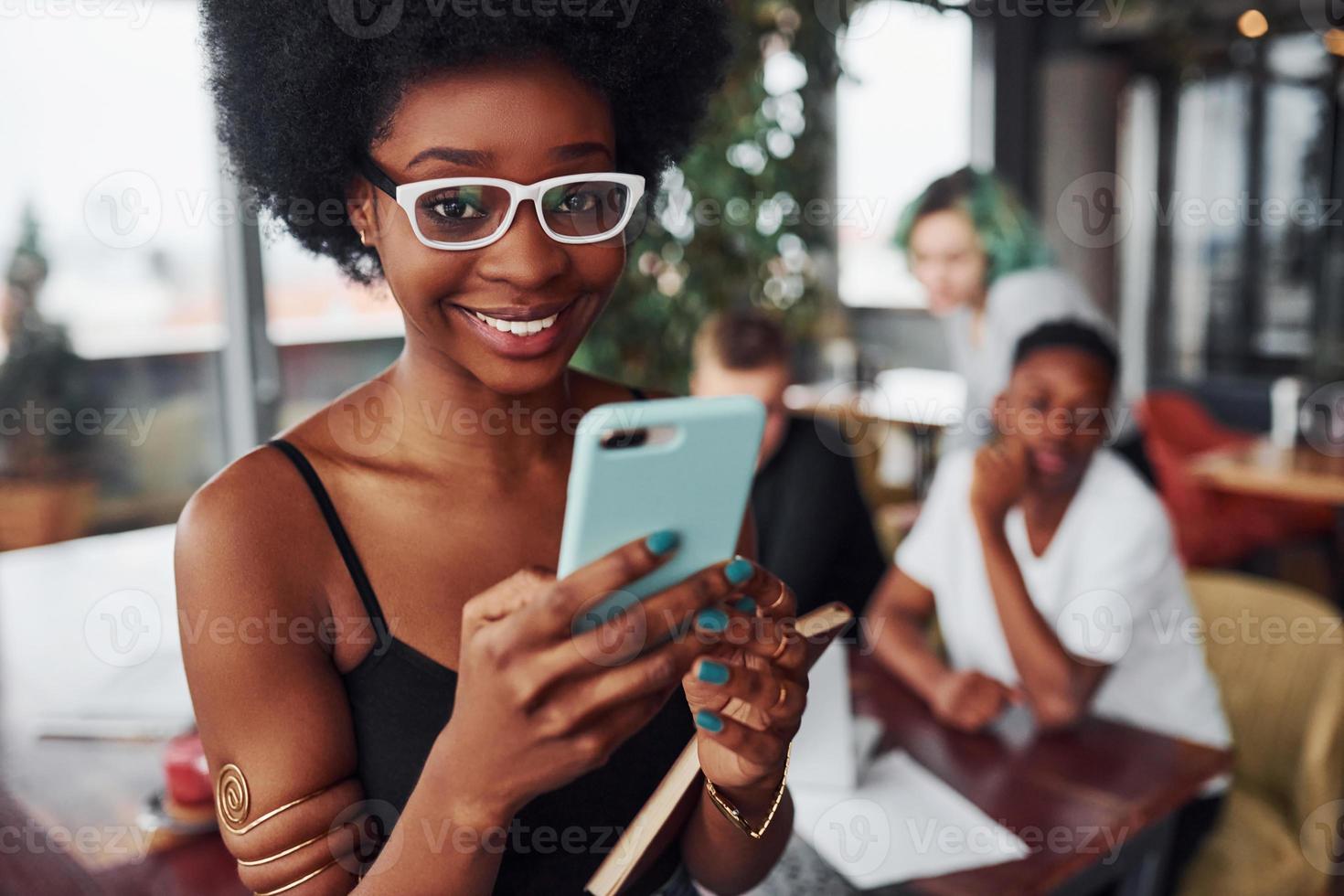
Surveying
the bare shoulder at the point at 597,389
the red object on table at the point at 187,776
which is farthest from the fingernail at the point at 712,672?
the red object on table at the point at 187,776

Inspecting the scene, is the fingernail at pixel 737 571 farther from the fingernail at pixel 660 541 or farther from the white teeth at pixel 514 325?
the white teeth at pixel 514 325

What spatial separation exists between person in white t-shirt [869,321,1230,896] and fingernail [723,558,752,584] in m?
1.28

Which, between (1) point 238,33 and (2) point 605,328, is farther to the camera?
(2) point 605,328

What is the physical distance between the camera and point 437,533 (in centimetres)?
80

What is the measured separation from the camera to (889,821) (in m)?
1.49

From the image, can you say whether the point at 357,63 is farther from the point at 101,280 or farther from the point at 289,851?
the point at 101,280

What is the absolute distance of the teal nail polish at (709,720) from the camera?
684mm

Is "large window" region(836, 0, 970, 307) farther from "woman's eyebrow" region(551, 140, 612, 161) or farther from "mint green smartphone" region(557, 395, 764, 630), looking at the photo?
"mint green smartphone" region(557, 395, 764, 630)

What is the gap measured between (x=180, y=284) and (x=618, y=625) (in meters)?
3.61

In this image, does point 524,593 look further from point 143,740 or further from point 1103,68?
point 1103,68

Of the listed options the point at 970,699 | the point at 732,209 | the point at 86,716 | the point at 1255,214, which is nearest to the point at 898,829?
the point at 970,699

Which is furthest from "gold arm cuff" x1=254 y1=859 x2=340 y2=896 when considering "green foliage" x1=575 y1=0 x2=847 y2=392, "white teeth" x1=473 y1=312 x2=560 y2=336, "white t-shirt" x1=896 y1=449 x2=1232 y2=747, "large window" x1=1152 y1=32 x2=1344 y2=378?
"large window" x1=1152 y1=32 x2=1344 y2=378

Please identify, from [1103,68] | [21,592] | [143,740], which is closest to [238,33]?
[143,740]

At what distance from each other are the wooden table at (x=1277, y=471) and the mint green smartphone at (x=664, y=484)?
375 cm
